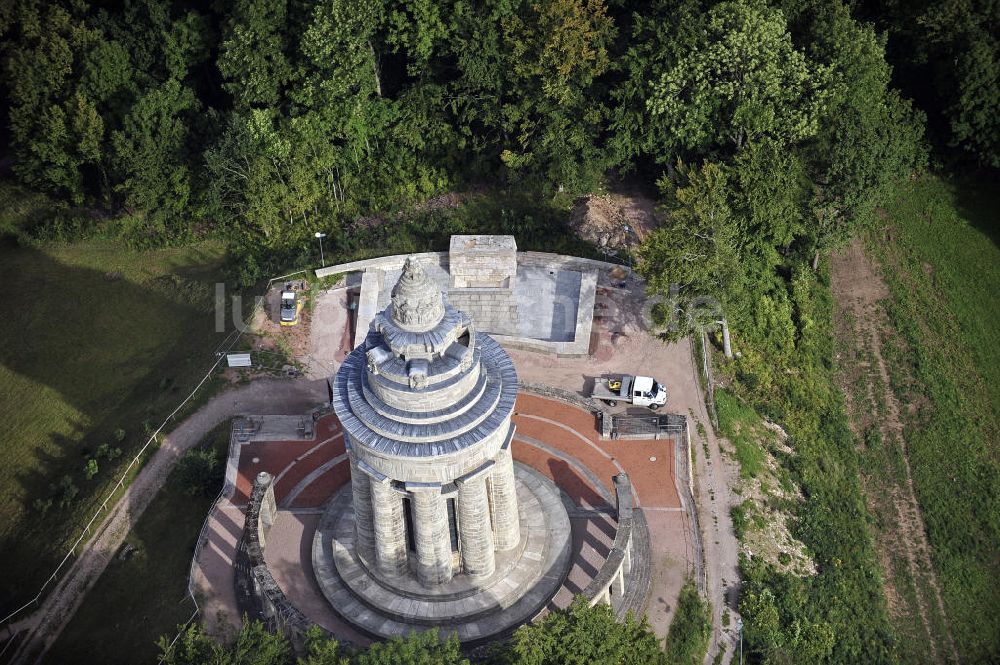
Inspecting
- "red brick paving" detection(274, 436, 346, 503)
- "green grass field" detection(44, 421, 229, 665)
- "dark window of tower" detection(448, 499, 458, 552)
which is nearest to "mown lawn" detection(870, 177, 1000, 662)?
"dark window of tower" detection(448, 499, 458, 552)

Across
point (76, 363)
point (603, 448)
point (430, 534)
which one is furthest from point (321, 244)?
point (430, 534)

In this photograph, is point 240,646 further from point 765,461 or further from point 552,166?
point 552,166

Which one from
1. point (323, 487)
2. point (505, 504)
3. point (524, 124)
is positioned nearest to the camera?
point (505, 504)

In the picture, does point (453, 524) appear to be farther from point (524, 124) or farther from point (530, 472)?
point (524, 124)

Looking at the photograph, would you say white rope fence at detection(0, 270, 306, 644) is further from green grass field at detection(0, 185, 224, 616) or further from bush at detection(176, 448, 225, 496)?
bush at detection(176, 448, 225, 496)

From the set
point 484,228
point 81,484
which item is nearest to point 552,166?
point 484,228

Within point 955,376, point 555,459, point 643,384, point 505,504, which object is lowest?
point 555,459
